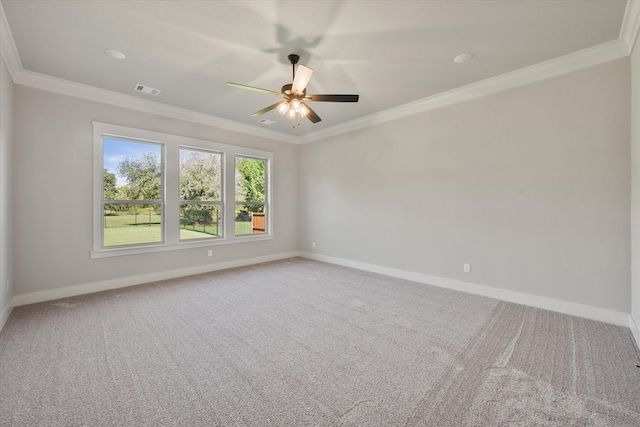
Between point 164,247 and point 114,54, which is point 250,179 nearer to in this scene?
point 164,247

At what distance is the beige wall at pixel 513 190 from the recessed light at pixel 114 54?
3.87 meters

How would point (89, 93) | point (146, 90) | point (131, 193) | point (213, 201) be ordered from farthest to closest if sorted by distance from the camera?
point (213, 201) < point (131, 193) < point (146, 90) < point (89, 93)

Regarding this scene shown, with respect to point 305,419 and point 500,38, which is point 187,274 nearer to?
point 305,419

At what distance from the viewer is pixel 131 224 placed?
4.45 meters

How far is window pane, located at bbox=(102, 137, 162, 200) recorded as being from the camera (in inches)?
167

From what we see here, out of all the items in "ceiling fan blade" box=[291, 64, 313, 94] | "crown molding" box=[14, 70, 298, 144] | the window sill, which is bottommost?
the window sill

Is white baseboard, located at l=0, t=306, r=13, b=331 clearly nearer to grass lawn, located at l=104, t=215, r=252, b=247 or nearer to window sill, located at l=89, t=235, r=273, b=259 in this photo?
window sill, located at l=89, t=235, r=273, b=259

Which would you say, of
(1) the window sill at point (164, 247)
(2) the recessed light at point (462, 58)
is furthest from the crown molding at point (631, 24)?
(1) the window sill at point (164, 247)

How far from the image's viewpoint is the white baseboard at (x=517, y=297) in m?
2.99

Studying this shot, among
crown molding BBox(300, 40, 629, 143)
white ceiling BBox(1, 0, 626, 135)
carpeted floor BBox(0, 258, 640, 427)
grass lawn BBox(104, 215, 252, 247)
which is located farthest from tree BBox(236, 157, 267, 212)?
carpeted floor BBox(0, 258, 640, 427)

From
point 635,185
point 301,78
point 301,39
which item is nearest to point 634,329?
point 635,185

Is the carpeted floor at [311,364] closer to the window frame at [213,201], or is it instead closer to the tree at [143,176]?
the tree at [143,176]

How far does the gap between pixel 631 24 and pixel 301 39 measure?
122 inches

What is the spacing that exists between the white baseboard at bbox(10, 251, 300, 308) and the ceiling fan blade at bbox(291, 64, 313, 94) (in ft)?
12.4
